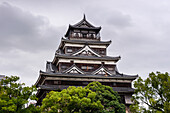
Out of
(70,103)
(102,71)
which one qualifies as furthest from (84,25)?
(70,103)

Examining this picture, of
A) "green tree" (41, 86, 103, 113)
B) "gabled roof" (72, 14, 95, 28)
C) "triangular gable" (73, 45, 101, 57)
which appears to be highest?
"gabled roof" (72, 14, 95, 28)

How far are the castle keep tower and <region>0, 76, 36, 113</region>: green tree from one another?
10623 mm

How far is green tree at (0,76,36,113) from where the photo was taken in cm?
1861

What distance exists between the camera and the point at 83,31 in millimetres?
38750

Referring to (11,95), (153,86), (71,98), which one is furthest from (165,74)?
(11,95)

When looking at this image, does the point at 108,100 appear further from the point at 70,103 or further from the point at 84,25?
the point at 84,25

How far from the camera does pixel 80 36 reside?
38.3 meters

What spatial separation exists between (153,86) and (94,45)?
1963 cm

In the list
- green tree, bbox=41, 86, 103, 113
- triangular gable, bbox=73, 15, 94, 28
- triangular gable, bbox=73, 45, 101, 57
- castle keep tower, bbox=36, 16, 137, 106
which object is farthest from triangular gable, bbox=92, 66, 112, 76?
green tree, bbox=41, 86, 103, 113

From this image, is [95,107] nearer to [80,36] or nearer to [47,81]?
[47,81]

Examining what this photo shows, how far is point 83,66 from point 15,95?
54.2 ft

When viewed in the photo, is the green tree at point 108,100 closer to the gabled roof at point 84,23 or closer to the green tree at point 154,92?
the green tree at point 154,92

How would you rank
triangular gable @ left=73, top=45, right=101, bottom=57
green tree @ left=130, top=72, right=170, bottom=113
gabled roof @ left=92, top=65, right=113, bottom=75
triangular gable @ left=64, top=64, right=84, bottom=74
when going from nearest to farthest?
green tree @ left=130, top=72, right=170, bottom=113, triangular gable @ left=64, top=64, right=84, bottom=74, gabled roof @ left=92, top=65, right=113, bottom=75, triangular gable @ left=73, top=45, right=101, bottom=57

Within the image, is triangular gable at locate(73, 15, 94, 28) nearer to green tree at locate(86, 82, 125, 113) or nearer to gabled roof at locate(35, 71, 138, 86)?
gabled roof at locate(35, 71, 138, 86)
